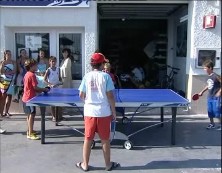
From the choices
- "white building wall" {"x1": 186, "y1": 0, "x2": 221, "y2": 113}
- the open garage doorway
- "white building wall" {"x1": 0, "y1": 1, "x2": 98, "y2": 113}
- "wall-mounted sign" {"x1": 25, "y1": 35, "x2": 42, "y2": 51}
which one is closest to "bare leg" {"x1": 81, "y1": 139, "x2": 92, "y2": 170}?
"white building wall" {"x1": 0, "y1": 1, "x2": 98, "y2": 113}

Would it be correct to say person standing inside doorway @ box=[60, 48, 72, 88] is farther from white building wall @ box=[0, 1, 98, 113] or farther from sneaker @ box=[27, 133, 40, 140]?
sneaker @ box=[27, 133, 40, 140]

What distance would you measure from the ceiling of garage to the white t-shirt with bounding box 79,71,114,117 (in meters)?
6.52

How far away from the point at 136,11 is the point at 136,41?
3.43 meters

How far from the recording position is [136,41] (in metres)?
15.8

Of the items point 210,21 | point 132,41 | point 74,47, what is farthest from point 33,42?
point 132,41

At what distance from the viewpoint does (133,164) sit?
536 centimetres

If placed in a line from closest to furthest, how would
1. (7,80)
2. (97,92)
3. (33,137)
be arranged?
1. (97,92)
2. (33,137)
3. (7,80)

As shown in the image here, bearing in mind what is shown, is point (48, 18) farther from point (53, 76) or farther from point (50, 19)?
point (53, 76)

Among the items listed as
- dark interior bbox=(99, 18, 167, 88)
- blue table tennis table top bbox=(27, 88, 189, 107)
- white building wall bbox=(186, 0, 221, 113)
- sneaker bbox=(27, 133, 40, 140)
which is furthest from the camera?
dark interior bbox=(99, 18, 167, 88)

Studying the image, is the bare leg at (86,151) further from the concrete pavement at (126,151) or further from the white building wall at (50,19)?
the white building wall at (50,19)

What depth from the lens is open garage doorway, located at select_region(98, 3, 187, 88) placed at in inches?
512

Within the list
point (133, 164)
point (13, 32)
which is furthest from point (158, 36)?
point (133, 164)

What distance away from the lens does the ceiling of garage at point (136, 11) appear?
36.9 feet

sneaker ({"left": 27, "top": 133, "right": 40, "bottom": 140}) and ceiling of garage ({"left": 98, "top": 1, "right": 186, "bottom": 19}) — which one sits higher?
ceiling of garage ({"left": 98, "top": 1, "right": 186, "bottom": 19})
